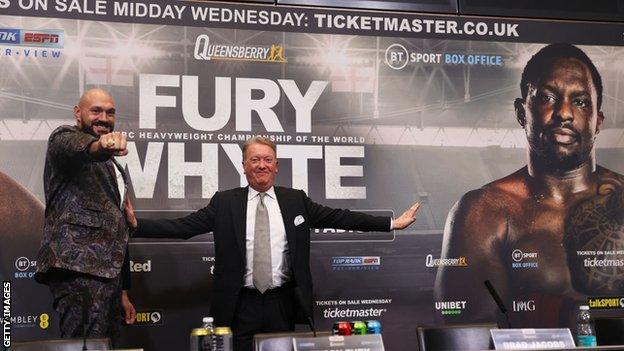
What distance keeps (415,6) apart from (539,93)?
1.09 meters

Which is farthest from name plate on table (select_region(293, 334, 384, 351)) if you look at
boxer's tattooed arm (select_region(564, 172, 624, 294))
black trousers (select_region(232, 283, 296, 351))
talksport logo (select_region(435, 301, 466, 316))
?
boxer's tattooed arm (select_region(564, 172, 624, 294))

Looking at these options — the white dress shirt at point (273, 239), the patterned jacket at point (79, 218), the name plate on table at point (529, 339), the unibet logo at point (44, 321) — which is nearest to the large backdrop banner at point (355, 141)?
the unibet logo at point (44, 321)

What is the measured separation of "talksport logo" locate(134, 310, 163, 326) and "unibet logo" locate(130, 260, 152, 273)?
265mm

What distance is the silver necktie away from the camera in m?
4.80

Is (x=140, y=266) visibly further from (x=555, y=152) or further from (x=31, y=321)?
(x=555, y=152)

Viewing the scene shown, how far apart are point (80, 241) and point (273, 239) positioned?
107 centimetres

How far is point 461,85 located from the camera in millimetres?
6109

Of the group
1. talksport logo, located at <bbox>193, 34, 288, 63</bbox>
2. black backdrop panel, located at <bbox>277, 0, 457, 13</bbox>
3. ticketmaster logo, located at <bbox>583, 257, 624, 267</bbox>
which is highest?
black backdrop panel, located at <bbox>277, 0, 457, 13</bbox>

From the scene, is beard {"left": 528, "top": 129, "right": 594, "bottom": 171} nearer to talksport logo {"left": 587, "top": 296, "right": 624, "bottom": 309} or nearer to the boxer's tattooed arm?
the boxer's tattooed arm

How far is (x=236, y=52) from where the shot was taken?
574 centimetres

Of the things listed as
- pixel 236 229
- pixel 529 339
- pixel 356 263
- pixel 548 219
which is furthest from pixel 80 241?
pixel 548 219

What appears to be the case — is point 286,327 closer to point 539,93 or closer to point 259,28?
point 259,28

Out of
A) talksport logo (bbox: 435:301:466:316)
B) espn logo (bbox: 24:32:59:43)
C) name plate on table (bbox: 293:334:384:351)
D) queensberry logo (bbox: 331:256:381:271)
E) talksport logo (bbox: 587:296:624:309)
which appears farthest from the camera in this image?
talksport logo (bbox: 587:296:624:309)

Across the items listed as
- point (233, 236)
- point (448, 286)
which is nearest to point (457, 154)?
point (448, 286)
